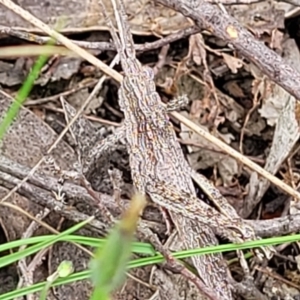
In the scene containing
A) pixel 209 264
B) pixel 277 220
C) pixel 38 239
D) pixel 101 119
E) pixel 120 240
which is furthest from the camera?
pixel 101 119

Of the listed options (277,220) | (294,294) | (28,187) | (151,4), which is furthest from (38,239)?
(151,4)

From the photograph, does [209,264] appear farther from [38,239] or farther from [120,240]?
[120,240]

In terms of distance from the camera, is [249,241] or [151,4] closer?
[249,241]

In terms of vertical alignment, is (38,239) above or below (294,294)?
above

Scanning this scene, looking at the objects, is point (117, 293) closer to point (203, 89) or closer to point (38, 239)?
point (38, 239)

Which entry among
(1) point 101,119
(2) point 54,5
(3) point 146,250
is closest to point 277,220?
(3) point 146,250

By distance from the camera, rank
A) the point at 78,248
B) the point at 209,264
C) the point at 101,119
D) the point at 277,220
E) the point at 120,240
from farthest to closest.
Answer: the point at 101,119 < the point at 78,248 < the point at 277,220 < the point at 209,264 < the point at 120,240

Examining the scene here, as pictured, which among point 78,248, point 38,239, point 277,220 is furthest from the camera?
point 78,248

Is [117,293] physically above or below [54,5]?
below

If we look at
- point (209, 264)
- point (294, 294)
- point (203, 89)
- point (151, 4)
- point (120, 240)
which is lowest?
point (294, 294)
